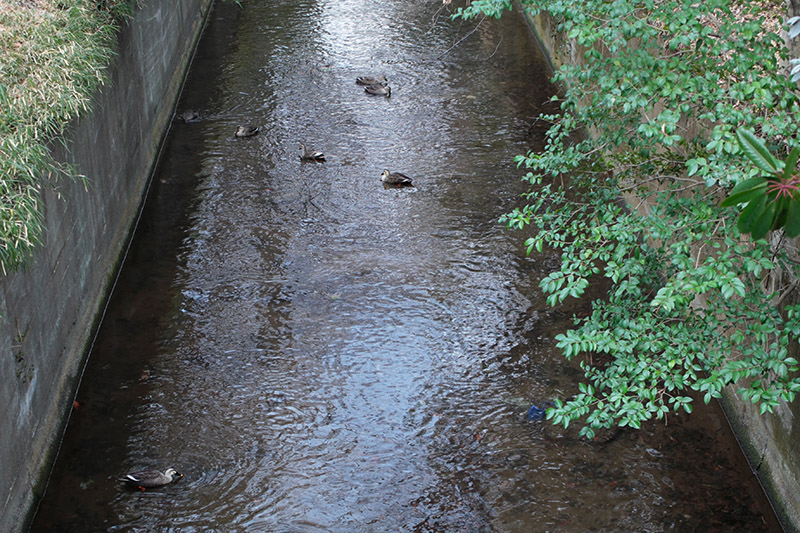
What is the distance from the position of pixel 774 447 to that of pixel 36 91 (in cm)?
680

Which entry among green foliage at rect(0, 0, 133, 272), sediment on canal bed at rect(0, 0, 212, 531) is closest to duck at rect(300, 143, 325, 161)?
sediment on canal bed at rect(0, 0, 212, 531)

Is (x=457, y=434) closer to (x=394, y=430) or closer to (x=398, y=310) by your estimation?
(x=394, y=430)

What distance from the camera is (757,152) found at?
3.85 m

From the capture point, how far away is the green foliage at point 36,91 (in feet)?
20.0

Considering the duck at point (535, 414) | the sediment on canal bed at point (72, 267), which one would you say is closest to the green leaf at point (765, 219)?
the duck at point (535, 414)

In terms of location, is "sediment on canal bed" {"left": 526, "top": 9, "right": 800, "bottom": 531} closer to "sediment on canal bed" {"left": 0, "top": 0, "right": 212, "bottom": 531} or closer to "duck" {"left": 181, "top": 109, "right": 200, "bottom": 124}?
"sediment on canal bed" {"left": 0, "top": 0, "right": 212, "bottom": 531}

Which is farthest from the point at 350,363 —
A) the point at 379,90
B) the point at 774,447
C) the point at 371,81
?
the point at 371,81

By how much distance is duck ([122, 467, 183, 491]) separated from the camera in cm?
632

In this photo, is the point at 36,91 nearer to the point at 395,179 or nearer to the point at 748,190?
the point at 395,179

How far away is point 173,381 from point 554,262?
438cm

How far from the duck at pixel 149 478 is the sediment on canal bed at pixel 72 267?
2.32 feet

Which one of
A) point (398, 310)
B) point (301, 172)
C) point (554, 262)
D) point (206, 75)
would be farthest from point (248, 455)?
point (206, 75)

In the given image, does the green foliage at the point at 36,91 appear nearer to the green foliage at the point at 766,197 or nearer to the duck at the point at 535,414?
the duck at the point at 535,414

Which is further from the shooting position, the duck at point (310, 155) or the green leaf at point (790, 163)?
the duck at point (310, 155)
